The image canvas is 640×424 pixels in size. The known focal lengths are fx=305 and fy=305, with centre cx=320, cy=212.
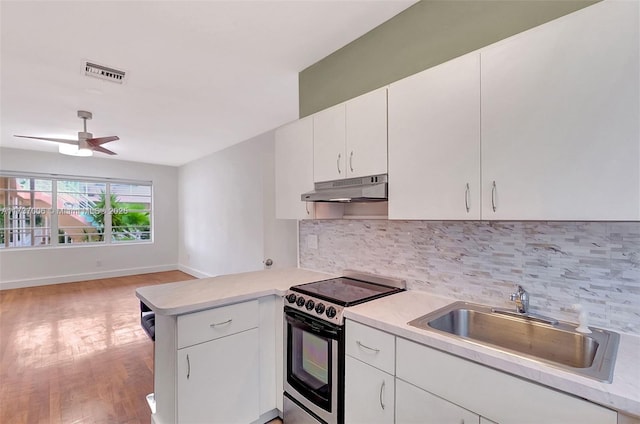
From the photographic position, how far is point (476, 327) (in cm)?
157

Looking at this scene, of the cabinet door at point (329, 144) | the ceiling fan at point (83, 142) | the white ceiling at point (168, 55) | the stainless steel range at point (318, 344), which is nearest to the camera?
the stainless steel range at point (318, 344)

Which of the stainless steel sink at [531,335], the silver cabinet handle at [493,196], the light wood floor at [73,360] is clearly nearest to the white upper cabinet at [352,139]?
the silver cabinet handle at [493,196]

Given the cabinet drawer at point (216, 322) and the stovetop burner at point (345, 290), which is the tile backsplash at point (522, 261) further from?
the cabinet drawer at point (216, 322)

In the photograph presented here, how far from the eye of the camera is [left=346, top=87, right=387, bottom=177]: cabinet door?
175 cm

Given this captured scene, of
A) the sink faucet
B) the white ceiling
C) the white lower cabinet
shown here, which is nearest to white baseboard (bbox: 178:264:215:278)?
the white ceiling

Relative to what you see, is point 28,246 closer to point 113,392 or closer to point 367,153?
point 113,392

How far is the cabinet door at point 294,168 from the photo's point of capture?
2.22m

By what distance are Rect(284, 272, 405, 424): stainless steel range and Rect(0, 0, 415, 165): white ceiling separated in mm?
1738

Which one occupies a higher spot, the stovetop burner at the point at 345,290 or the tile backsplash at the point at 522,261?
the tile backsplash at the point at 522,261

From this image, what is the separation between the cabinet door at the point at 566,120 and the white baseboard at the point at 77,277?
7.02 meters

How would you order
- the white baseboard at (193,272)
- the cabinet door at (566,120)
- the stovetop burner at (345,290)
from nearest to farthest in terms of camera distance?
the cabinet door at (566,120) < the stovetop burner at (345,290) < the white baseboard at (193,272)

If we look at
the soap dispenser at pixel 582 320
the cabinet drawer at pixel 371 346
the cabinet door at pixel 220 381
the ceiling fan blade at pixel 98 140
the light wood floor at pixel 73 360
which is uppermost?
the ceiling fan blade at pixel 98 140

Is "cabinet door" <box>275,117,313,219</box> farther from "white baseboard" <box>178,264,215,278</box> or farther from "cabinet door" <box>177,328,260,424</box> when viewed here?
"white baseboard" <box>178,264,215,278</box>

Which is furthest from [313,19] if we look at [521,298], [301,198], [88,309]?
[88,309]
